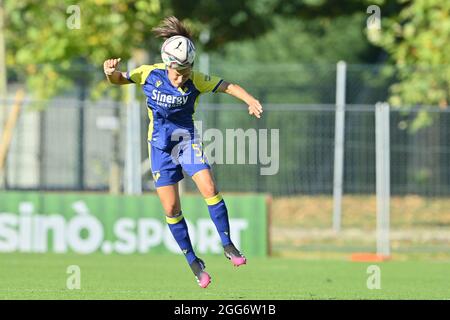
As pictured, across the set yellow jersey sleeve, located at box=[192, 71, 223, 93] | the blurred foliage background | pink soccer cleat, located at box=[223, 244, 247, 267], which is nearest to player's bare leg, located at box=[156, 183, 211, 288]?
pink soccer cleat, located at box=[223, 244, 247, 267]

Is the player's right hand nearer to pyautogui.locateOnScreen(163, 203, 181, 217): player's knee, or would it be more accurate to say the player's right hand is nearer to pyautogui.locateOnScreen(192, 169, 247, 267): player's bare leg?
pyautogui.locateOnScreen(192, 169, 247, 267): player's bare leg

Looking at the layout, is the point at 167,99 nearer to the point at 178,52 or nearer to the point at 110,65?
the point at 178,52

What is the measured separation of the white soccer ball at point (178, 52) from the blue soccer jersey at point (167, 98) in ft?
0.97

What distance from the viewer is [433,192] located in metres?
20.3

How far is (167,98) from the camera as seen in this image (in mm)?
10977

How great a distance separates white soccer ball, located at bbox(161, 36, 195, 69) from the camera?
10.7 metres

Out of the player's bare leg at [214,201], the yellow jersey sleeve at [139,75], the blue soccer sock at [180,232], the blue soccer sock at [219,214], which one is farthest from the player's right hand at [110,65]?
the blue soccer sock at [180,232]

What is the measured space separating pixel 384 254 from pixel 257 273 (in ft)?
15.9

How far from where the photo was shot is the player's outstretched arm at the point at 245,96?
34.3 ft

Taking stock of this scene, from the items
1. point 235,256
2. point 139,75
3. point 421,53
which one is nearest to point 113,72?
point 139,75

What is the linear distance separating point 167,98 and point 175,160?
678 millimetres

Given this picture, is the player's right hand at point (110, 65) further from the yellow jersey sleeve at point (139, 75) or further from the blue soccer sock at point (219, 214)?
the blue soccer sock at point (219, 214)
